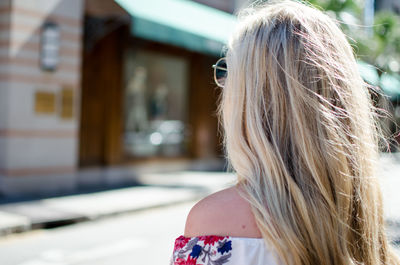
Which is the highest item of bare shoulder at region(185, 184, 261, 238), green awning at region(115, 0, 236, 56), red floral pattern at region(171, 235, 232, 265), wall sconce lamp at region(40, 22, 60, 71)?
green awning at region(115, 0, 236, 56)

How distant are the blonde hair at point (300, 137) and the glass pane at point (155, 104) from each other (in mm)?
11640

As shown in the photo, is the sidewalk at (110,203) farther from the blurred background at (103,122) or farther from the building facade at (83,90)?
the building facade at (83,90)

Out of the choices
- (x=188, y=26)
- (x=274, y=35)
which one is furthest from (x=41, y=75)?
(x=274, y=35)

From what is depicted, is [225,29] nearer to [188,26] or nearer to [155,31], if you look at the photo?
[188,26]

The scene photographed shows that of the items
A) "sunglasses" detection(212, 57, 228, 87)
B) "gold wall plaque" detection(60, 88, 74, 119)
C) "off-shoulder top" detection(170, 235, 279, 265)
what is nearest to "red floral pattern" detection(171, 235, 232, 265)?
"off-shoulder top" detection(170, 235, 279, 265)

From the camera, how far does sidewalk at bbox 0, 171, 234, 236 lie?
7443 millimetres

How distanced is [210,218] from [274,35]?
0.50 m

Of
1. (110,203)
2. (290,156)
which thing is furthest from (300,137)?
(110,203)

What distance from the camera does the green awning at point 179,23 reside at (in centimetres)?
1026

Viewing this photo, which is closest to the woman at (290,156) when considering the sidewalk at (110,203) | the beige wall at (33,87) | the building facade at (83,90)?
the sidewalk at (110,203)

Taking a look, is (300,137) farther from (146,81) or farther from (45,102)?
(146,81)

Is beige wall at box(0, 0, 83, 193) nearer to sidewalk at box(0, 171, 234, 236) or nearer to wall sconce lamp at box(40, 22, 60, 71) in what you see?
wall sconce lamp at box(40, 22, 60, 71)

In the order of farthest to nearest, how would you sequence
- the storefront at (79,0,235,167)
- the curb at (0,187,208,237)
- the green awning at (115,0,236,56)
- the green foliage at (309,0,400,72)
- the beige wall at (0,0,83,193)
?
the storefront at (79,0,235,167) → the green awning at (115,0,236,56) → the beige wall at (0,0,83,193) → the curb at (0,187,208,237) → the green foliage at (309,0,400,72)

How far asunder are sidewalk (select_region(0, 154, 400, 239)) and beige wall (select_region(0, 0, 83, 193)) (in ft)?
3.64
